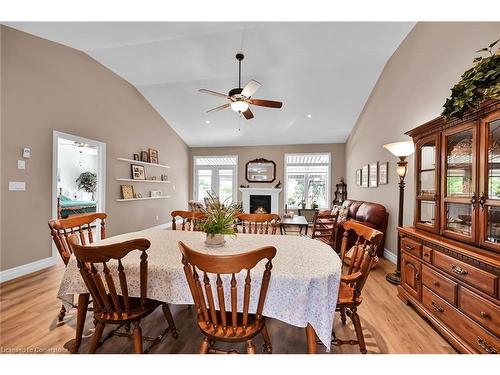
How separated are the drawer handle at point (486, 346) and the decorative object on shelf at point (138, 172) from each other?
19.0 feet

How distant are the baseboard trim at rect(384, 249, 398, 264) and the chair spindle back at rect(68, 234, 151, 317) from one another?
150 inches

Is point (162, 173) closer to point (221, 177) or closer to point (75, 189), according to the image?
point (221, 177)

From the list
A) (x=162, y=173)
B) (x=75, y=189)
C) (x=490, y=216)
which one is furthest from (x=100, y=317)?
(x=75, y=189)

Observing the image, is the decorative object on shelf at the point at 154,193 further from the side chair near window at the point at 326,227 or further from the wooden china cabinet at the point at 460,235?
the wooden china cabinet at the point at 460,235

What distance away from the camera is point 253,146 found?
7820mm

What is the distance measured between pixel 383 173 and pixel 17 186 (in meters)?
5.67

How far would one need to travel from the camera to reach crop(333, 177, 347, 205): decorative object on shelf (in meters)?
7.18

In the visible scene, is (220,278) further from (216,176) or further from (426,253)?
(216,176)

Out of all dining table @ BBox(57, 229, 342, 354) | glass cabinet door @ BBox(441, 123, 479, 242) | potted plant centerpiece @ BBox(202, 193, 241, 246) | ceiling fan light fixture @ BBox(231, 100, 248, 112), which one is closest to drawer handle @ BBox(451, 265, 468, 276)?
glass cabinet door @ BBox(441, 123, 479, 242)

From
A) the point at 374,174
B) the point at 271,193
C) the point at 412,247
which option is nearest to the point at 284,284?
the point at 412,247

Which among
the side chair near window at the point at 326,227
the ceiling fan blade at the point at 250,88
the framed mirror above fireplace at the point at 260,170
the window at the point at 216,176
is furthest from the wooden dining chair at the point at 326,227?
the window at the point at 216,176

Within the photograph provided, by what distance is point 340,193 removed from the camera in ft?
23.7

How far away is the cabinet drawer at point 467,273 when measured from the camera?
56.8 inches

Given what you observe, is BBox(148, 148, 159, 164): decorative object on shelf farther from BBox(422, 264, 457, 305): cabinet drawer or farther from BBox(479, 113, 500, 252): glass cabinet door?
BBox(479, 113, 500, 252): glass cabinet door
